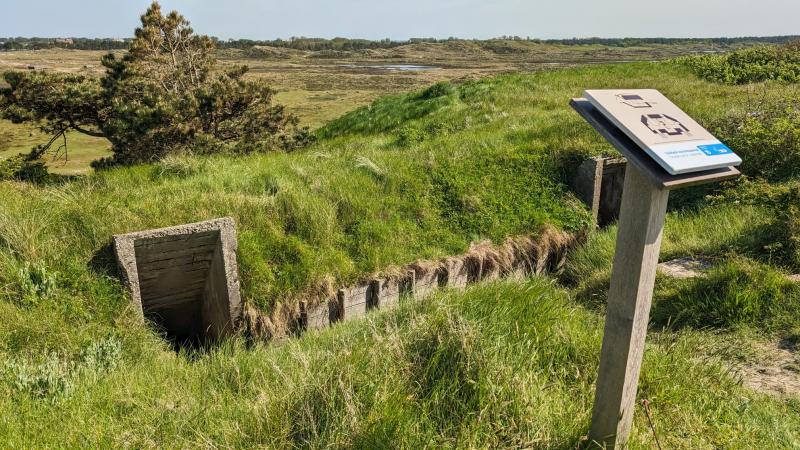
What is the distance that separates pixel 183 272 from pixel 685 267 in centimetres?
670

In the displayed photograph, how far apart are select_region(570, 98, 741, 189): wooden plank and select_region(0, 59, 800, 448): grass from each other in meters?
1.68

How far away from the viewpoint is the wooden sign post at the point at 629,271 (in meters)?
2.54

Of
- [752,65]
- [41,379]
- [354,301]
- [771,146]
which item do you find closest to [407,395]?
[41,379]

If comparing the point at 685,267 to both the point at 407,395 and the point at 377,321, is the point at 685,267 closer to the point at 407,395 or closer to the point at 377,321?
the point at 377,321

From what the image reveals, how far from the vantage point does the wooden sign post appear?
8.32 ft

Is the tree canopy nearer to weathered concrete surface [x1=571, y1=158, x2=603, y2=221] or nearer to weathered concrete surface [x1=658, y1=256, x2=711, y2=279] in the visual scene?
weathered concrete surface [x1=571, y1=158, x2=603, y2=221]

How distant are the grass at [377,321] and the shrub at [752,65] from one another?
20.9 feet

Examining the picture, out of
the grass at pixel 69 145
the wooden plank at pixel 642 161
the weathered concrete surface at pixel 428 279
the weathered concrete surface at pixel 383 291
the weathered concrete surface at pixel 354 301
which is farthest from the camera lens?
the grass at pixel 69 145

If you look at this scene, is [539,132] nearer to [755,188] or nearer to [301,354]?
[755,188]

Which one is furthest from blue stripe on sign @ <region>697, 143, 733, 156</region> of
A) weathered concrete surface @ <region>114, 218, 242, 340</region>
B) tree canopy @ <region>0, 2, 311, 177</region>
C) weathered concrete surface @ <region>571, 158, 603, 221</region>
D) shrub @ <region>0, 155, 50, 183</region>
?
tree canopy @ <region>0, 2, 311, 177</region>

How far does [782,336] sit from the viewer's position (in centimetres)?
521

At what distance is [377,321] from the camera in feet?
15.7

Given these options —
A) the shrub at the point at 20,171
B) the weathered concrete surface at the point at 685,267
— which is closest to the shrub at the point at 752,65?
the weathered concrete surface at the point at 685,267

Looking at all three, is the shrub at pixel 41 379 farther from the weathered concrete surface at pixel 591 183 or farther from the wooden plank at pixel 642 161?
the weathered concrete surface at pixel 591 183
